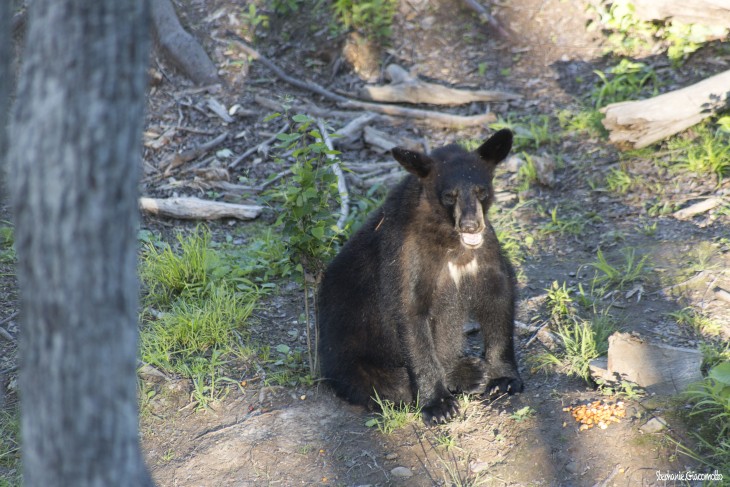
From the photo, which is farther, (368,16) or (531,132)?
(368,16)

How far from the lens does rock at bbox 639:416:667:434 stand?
4137 millimetres

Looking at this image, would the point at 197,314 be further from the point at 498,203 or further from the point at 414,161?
the point at 498,203

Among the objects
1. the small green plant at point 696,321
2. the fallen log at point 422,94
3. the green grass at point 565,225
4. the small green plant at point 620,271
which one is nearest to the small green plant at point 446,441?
the small green plant at point 696,321

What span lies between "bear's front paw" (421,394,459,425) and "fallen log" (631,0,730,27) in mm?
5928

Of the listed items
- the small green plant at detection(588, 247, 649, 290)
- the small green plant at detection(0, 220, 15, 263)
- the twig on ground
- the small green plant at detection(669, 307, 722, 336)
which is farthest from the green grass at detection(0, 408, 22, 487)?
the twig on ground

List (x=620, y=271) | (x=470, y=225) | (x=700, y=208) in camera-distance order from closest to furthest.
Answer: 1. (x=470, y=225)
2. (x=620, y=271)
3. (x=700, y=208)

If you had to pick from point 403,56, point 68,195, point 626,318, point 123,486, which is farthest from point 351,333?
point 403,56

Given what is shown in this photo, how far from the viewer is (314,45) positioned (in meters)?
10.1

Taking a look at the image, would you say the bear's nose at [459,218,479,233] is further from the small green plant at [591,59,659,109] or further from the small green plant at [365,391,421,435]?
the small green plant at [591,59,659,109]

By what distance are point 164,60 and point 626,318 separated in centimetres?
691

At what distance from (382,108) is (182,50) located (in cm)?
274

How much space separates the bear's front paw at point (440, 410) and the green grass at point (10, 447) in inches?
102

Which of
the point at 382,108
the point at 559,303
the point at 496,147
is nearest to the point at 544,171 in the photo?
the point at 559,303

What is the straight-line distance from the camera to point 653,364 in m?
4.59
